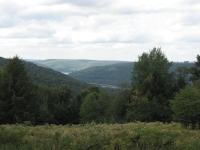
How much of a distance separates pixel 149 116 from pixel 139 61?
387 inches

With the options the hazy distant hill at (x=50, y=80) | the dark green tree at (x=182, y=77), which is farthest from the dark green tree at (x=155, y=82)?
the hazy distant hill at (x=50, y=80)

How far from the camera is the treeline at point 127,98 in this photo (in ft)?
72.8

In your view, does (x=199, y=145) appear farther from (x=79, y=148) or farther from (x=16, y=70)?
(x=16, y=70)

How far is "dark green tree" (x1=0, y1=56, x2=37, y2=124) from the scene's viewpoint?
30703 mm

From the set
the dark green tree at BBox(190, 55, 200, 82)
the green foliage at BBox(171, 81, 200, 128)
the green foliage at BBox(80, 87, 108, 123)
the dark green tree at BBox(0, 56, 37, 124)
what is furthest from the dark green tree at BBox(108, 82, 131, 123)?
the green foliage at BBox(171, 81, 200, 128)

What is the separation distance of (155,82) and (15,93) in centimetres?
2232

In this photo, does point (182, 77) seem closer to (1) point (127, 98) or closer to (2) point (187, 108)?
(1) point (127, 98)

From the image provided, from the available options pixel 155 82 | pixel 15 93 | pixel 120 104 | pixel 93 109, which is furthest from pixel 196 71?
pixel 15 93

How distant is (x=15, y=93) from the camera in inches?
1230

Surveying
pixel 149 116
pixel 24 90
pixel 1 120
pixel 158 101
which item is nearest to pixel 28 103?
pixel 24 90

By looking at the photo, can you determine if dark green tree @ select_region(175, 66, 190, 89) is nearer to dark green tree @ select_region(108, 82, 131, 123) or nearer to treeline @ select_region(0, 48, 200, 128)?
treeline @ select_region(0, 48, 200, 128)

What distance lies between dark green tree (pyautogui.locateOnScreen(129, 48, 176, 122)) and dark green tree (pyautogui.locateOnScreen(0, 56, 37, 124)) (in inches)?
656

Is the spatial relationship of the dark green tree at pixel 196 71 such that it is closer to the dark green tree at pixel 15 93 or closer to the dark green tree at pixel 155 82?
the dark green tree at pixel 155 82

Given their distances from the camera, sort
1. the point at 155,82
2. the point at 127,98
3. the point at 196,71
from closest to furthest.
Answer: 1. the point at 155,82
2. the point at 196,71
3. the point at 127,98
